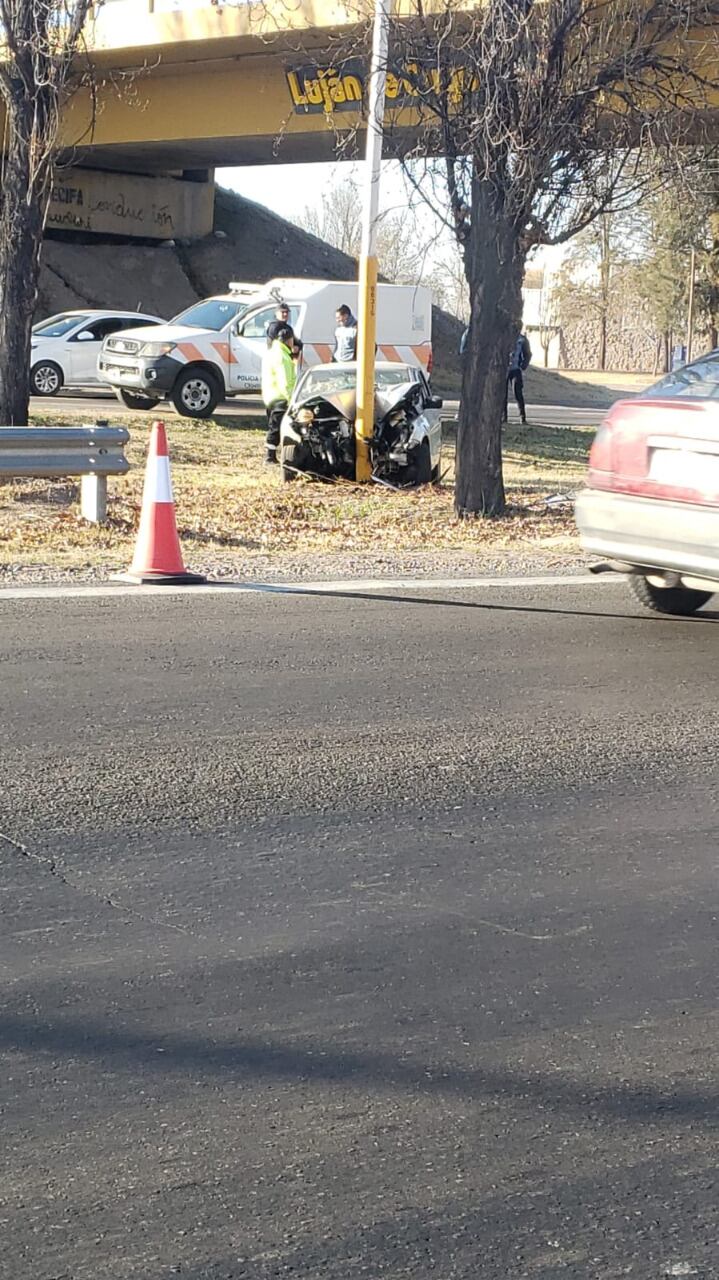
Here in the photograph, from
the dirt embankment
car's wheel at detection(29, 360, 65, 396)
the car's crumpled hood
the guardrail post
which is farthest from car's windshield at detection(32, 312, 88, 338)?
the guardrail post

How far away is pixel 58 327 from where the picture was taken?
27.6m

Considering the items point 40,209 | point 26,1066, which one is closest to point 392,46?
point 40,209

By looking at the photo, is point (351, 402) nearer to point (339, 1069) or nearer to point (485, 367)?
point (485, 367)

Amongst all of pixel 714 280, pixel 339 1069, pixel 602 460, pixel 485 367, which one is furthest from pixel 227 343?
pixel 714 280

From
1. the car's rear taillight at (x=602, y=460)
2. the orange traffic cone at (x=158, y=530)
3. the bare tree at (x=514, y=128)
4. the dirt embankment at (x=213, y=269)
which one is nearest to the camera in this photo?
the car's rear taillight at (x=602, y=460)

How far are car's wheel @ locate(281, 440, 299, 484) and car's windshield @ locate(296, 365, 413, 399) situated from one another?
0.55m

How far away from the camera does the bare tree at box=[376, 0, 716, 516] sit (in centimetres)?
1333

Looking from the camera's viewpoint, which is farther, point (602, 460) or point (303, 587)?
point (303, 587)

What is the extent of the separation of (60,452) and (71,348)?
52.8 feet

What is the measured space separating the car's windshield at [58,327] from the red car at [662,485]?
20449mm

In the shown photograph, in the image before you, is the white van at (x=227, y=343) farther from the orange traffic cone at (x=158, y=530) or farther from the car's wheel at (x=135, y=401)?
the orange traffic cone at (x=158, y=530)

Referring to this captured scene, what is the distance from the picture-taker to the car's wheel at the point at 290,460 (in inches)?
654

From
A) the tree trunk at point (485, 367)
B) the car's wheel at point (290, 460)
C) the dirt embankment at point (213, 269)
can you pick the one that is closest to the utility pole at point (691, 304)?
the dirt embankment at point (213, 269)

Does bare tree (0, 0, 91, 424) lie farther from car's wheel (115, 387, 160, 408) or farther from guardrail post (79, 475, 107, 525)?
car's wheel (115, 387, 160, 408)
